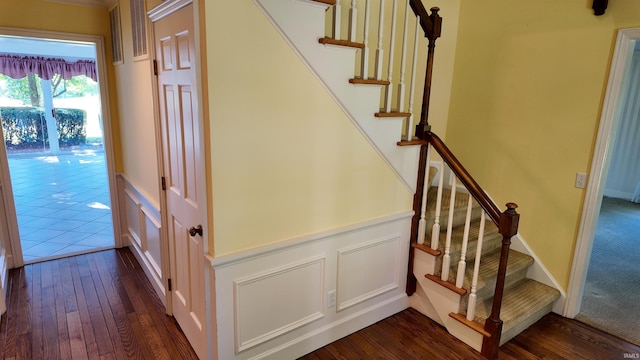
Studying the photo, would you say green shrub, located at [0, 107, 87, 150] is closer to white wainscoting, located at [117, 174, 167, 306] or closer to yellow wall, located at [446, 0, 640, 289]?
white wainscoting, located at [117, 174, 167, 306]

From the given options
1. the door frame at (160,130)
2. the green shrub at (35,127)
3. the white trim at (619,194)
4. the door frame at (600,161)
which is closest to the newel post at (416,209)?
the door frame at (600,161)

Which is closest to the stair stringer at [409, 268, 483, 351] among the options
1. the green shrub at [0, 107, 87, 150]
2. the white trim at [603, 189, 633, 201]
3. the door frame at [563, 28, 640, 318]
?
the door frame at [563, 28, 640, 318]

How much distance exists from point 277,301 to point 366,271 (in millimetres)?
717

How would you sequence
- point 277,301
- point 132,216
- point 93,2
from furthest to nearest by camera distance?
1. point 132,216
2. point 93,2
3. point 277,301

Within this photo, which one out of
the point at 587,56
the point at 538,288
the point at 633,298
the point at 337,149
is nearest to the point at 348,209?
the point at 337,149

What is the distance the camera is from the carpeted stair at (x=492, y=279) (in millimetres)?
2465

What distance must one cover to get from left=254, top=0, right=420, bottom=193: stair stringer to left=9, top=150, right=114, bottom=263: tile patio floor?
3151 millimetres

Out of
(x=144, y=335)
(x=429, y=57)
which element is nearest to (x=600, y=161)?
(x=429, y=57)

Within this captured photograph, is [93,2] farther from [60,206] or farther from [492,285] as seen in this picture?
[492,285]

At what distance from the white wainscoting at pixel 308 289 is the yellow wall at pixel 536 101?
113cm

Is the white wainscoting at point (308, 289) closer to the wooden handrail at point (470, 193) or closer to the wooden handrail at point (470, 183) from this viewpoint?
the wooden handrail at point (470, 193)

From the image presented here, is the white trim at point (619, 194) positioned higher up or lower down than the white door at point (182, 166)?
lower down

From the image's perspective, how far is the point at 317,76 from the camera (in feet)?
6.49

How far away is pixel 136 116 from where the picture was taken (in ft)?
9.74
